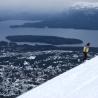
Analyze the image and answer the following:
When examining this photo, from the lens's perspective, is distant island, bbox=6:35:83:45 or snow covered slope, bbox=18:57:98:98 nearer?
snow covered slope, bbox=18:57:98:98

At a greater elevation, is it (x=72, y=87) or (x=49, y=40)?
(x=72, y=87)

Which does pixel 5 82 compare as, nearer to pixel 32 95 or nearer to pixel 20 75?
pixel 20 75

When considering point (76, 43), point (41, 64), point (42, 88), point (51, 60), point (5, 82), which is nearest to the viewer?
point (42, 88)

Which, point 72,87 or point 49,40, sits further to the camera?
point 49,40

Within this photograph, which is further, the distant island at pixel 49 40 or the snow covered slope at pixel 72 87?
the distant island at pixel 49 40

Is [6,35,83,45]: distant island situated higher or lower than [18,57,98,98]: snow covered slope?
lower

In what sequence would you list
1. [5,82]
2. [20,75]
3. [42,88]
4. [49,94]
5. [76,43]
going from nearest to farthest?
[49,94] < [42,88] < [5,82] < [20,75] < [76,43]

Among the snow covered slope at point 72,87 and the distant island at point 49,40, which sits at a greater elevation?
the snow covered slope at point 72,87

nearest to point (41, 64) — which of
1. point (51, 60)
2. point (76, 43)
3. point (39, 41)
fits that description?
point (51, 60)
